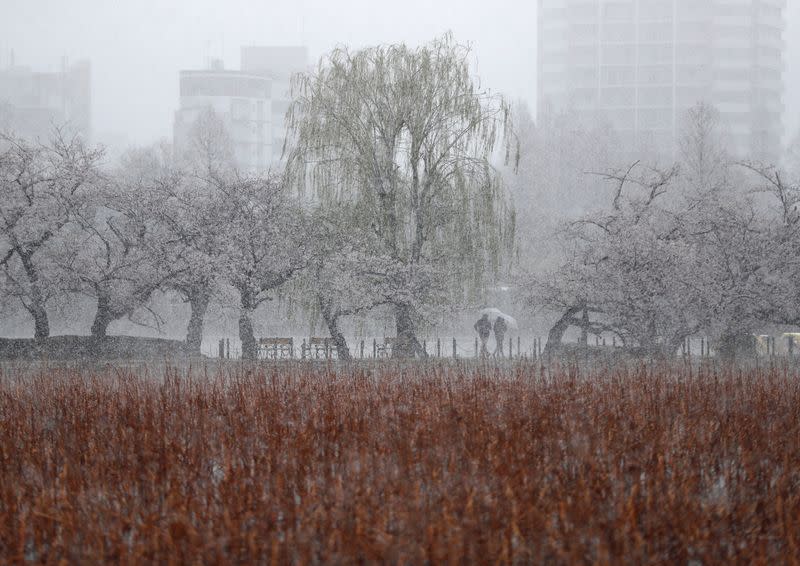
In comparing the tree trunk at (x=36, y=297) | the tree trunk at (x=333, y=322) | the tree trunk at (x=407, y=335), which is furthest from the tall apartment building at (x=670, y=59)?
the tree trunk at (x=36, y=297)

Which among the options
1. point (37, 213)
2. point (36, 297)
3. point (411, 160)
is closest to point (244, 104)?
point (37, 213)

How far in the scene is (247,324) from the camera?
2559 centimetres

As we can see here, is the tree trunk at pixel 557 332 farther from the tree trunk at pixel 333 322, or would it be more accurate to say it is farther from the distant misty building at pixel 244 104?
the distant misty building at pixel 244 104

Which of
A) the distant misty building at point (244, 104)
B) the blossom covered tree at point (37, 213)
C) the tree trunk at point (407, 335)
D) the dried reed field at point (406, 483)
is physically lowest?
the dried reed field at point (406, 483)

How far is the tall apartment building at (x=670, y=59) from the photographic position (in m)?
111

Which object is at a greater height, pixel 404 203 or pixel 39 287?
pixel 404 203

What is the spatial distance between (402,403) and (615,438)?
295cm

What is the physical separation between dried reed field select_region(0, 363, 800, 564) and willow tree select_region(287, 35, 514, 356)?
13794mm

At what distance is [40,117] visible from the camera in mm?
112500

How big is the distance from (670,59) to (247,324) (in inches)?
3961

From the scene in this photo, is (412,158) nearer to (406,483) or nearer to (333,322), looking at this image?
(333,322)

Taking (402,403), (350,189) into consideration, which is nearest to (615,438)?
(402,403)

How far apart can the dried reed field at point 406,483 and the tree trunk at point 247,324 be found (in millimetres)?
15275

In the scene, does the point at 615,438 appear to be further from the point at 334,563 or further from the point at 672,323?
the point at 672,323
